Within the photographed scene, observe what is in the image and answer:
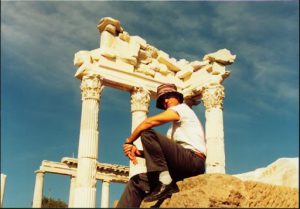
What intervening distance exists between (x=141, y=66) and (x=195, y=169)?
1770 cm

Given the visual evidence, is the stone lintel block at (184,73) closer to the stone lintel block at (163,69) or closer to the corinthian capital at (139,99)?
the stone lintel block at (163,69)

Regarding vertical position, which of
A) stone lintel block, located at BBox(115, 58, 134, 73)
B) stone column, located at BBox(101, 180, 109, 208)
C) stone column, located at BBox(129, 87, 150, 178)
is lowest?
stone column, located at BBox(101, 180, 109, 208)

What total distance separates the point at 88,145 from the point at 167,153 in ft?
49.5

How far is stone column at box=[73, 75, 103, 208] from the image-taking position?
755 inches

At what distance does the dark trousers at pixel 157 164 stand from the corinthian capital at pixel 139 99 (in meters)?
16.8

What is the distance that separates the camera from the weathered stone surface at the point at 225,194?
505 cm

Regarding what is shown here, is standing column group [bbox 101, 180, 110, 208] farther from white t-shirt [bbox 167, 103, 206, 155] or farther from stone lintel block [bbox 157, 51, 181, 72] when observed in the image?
white t-shirt [bbox 167, 103, 206, 155]

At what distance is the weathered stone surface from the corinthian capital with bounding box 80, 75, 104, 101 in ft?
51.5

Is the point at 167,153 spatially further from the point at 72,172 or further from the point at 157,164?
the point at 72,172

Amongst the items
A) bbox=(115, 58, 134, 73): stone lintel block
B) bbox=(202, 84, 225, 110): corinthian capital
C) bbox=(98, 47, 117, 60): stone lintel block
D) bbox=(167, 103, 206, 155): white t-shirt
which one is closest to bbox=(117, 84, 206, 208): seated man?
bbox=(167, 103, 206, 155): white t-shirt

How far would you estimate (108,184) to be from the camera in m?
35.2

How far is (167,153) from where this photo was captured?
5.29 m

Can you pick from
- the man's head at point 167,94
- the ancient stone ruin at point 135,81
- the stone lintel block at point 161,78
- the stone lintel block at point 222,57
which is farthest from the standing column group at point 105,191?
the man's head at point 167,94

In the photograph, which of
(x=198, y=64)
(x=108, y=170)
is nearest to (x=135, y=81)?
(x=198, y=64)
